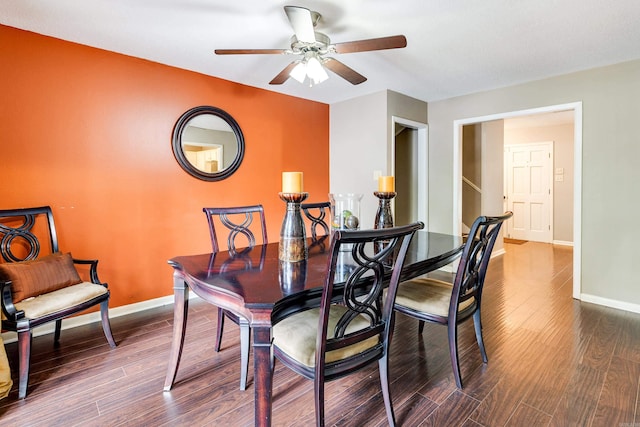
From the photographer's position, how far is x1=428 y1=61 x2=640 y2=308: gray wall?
9.88ft

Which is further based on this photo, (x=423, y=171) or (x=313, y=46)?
(x=423, y=171)

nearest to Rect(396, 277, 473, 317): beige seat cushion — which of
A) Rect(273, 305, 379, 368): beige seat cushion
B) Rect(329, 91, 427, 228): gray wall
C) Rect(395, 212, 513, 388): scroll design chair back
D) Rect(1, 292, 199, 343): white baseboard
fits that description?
Rect(395, 212, 513, 388): scroll design chair back

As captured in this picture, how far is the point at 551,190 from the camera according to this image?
21.1 feet

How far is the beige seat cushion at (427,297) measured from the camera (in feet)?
6.39

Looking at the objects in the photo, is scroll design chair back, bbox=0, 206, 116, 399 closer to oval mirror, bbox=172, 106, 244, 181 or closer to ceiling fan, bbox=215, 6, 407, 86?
oval mirror, bbox=172, 106, 244, 181

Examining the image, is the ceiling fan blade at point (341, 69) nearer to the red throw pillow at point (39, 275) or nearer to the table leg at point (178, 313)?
the table leg at point (178, 313)

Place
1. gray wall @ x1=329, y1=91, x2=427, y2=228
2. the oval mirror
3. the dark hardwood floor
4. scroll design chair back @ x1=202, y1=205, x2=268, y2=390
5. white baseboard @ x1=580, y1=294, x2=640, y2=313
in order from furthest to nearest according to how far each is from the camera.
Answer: gray wall @ x1=329, y1=91, x2=427, y2=228 → the oval mirror → white baseboard @ x1=580, y1=294, x2=640, y2=313 → scroll design chair back @ x1=202, y1=205, x2=268, y2=390 → the dark hardwood floor

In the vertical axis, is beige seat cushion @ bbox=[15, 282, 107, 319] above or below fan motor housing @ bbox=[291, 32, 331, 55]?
below

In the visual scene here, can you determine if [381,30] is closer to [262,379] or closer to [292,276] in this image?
[292,276]

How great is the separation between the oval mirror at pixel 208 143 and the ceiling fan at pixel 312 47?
1.14 meters

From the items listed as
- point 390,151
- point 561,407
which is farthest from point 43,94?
point 561,407

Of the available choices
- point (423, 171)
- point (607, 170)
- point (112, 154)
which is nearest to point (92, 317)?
point (112, 154)

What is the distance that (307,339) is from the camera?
1438mm

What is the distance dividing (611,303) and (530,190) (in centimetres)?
410
